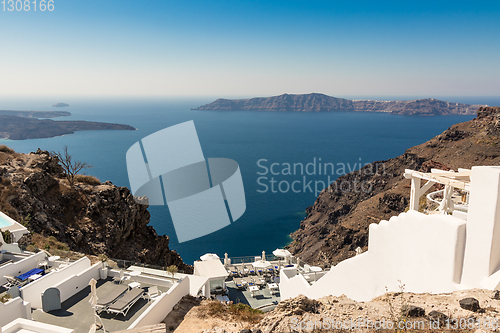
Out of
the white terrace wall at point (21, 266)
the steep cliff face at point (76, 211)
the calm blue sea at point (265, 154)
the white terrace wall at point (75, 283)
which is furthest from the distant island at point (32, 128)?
the white terrace wall at point (75, 283)

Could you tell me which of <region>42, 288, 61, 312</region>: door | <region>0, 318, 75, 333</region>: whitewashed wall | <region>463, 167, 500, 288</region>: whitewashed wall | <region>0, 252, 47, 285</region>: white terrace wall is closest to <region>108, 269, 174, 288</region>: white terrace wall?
<region>42, 288, 61, 312</region>: door

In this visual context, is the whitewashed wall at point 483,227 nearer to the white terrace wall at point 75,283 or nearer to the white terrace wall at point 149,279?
the white terrace wall at point 149,279

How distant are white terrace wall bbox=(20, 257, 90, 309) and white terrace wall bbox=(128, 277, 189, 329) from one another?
10.7ft

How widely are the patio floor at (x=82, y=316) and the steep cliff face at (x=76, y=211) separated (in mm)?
10736

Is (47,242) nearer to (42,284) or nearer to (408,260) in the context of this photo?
(42,284)

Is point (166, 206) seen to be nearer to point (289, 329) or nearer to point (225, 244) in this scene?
point (225, 244)

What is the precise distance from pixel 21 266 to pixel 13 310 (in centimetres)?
335

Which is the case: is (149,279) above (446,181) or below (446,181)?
below

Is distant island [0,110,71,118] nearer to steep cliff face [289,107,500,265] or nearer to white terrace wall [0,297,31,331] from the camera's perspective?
steep cliff face [289,107,500,265]

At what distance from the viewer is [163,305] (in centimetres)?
955

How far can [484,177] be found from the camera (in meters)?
5.83

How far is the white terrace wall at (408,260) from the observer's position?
6.35m

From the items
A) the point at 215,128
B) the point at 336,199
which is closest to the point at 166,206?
the point at 336,199

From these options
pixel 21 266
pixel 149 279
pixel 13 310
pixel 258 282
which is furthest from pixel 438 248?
pixel 258 282
